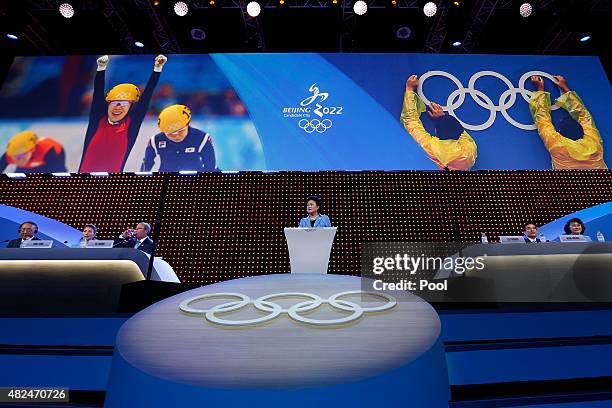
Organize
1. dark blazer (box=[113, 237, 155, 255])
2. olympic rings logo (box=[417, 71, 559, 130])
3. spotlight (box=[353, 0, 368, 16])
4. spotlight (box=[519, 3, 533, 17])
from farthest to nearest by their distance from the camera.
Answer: spotlight (box=[519, 3, 533, 17]) → spotlight (box=[353, 0, 368, 16]) → olympic rings logo (box=[417, 71, 559, 130]) → dark blazer (box=[113, 237, 155, 255])

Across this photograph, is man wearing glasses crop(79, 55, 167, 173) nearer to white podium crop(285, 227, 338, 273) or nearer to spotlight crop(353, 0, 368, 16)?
white podium crop(285, 227, 338, 273)

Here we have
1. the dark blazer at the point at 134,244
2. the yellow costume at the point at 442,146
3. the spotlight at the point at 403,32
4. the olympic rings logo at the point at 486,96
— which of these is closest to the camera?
the dark blazer at the point at 134,244

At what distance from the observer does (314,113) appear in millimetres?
4254

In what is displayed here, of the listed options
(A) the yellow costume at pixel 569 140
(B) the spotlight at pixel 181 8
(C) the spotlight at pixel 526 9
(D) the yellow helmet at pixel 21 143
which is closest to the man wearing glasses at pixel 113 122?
(D) the yellow helmet at pixel 21 143

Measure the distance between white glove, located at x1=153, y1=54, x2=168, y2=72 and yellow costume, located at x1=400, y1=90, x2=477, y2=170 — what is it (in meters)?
3.08

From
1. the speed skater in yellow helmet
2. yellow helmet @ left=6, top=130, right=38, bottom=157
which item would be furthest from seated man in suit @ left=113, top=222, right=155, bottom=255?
yellow helmet @ left=6, top=130, right=38, bottom=157

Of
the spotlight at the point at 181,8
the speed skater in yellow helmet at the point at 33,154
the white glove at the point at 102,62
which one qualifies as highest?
the spotlight at the point at 181,8

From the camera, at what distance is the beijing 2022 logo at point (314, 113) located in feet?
13.8

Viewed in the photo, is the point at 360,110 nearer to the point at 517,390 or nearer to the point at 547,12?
the point at 517,390

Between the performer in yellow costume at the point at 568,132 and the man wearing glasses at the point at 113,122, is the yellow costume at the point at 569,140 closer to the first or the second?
the performer in yellow costume at the point at 568,132

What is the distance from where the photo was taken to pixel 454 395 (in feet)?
4.79

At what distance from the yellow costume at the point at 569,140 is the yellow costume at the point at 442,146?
2.82 ft

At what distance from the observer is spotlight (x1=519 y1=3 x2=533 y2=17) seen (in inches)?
200

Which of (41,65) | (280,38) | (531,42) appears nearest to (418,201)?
(531,42)
